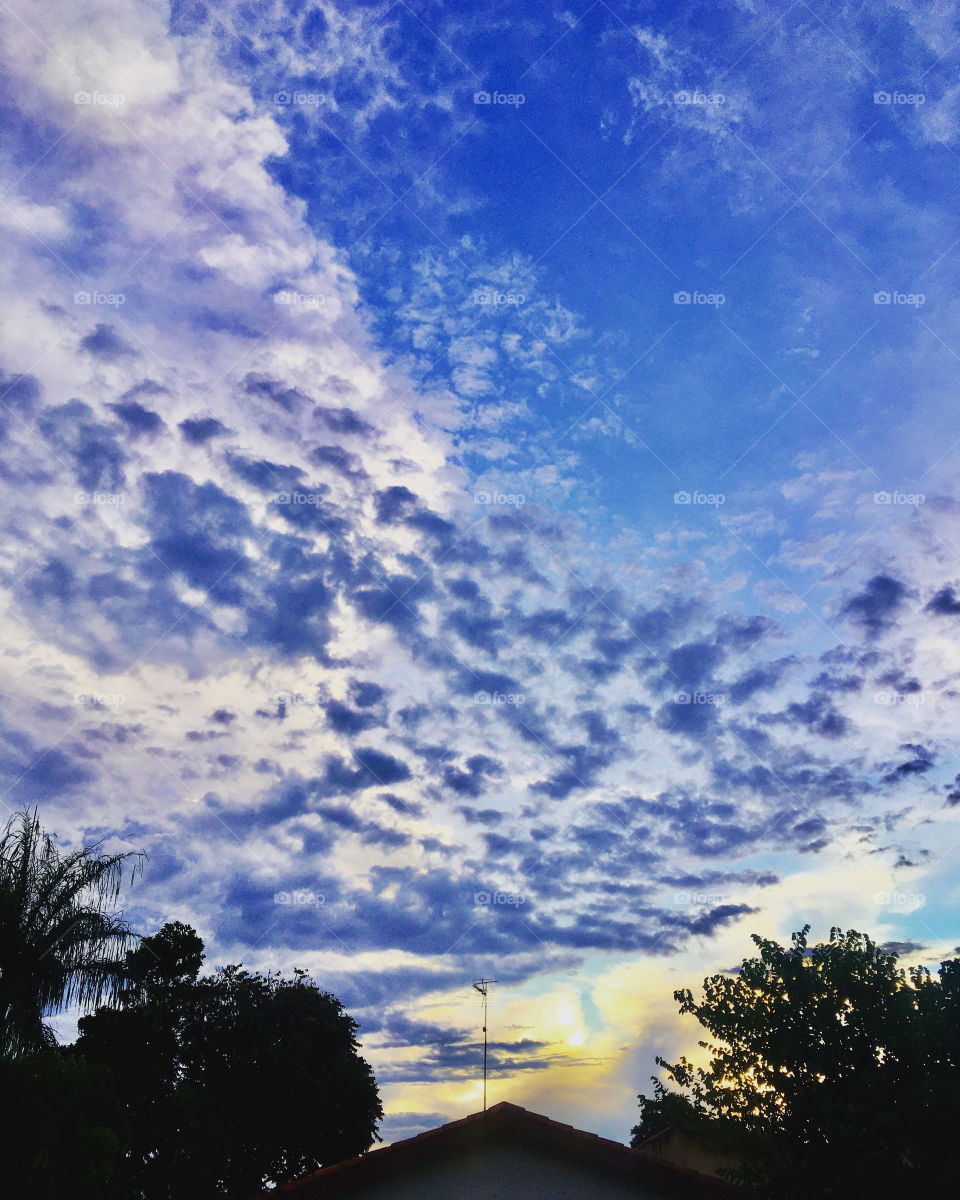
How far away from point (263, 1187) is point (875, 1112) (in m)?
25.8

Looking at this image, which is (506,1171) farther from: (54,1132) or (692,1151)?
(692,1151)

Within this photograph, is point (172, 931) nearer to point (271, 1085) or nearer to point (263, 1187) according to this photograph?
point (271, 1085)

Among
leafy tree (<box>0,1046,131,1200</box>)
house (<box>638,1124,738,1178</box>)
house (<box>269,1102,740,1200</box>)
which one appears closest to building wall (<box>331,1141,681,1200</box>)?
house (<box>269,1102,740,1200</box>)

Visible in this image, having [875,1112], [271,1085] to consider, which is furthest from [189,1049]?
[875,1112]

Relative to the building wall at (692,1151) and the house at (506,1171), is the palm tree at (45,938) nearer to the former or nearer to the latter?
the house at (506,1171)

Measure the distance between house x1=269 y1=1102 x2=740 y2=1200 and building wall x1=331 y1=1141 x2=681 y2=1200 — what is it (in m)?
0.02

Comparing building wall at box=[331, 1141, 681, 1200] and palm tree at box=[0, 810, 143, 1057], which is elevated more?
palm tree at box=[0, 810, 143, 1057]

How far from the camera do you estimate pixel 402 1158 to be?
16.1 metres

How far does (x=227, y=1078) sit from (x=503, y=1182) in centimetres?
2201

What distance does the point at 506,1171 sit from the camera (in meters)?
16.3

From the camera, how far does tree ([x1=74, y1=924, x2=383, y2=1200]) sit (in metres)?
30.2

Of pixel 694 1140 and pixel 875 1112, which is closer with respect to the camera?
pixel 875 1112

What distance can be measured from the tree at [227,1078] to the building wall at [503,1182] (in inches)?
613

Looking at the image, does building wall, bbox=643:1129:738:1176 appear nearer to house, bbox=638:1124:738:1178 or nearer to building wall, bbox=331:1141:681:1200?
house, bbox=638:1124:738:1178
